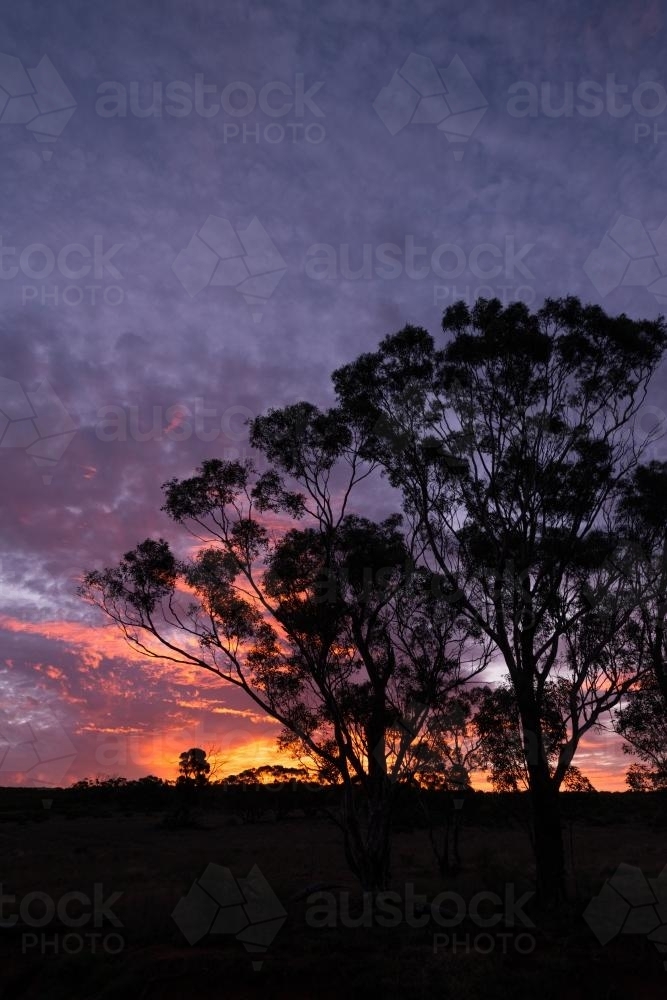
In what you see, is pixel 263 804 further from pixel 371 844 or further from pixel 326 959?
pixel 326 959

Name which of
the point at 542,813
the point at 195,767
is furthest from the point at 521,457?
the point at 195,767

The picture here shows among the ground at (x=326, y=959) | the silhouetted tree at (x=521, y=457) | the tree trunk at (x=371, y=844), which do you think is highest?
the silhouetted tree at (x=521, y=457)

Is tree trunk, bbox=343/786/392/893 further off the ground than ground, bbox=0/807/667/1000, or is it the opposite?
tree trunk, bbox=343/786/392/893

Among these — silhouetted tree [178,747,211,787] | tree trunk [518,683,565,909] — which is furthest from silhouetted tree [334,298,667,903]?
silhouetted tree [178,747,211,787]

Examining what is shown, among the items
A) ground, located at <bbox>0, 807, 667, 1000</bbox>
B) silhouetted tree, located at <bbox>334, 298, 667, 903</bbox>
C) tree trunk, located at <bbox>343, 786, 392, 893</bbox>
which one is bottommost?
ground, located at <bbox>0, 807, 667, 1000</bbox>

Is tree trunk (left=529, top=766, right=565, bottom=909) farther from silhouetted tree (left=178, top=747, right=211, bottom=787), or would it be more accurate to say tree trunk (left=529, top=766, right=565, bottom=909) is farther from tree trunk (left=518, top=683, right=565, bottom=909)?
silhouetted tree (left=178, top=747, right=211, bottom=787)

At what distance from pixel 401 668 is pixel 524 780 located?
4929 millimetres

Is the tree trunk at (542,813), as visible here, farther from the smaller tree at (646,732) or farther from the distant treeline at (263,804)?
the distant treeline at (263,804)

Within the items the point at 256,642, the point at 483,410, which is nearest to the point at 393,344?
the point at 483,410

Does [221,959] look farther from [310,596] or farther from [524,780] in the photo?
[524,780]

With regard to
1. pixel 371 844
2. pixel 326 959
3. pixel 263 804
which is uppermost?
pixel 263 804

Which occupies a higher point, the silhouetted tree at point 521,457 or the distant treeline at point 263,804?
the silhouetted tree at point 521,457

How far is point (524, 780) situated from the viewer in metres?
21.6

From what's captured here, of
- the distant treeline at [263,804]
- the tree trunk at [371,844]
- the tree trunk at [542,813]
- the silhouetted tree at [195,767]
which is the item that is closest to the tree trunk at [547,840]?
the tree trunk at [542,813]
